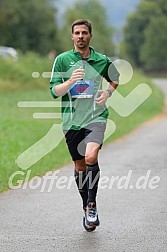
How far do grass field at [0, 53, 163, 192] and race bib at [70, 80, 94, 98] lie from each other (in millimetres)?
3185

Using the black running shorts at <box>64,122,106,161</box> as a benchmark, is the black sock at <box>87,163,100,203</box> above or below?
below

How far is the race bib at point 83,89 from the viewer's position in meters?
7.35

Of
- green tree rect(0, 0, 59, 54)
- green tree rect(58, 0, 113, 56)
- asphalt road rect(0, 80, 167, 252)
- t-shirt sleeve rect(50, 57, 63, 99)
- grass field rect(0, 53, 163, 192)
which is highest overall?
t-shirt sleeve rect(50, 57, 63, 99)

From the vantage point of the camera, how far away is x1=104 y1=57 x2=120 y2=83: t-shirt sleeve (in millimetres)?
7535

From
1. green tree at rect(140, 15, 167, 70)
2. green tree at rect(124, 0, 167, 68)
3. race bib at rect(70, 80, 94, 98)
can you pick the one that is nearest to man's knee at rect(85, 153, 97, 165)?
race bib at rect(70, 80, 94, 98)

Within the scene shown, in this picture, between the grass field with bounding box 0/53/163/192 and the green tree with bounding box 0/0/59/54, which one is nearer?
the grass field with bounding box 0/53/163/192

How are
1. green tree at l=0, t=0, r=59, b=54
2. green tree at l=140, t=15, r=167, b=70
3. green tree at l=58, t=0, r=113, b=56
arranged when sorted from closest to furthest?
green tree at l=0, t=0, r=59, b=54, green tree at l=140, t=15, r=167, b=70, green tree at l=58, t=0, r=113, b=56

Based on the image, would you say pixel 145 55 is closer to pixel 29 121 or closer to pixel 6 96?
pixel 6 96

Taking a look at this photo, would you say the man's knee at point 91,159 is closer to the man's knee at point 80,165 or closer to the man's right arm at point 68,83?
the man's knee at point 80,165

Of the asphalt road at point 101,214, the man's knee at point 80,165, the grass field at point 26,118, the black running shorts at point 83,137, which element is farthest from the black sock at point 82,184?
the grass field at point 26,118

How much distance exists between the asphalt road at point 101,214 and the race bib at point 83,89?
133cm

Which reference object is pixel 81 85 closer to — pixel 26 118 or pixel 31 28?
pixel 26 118

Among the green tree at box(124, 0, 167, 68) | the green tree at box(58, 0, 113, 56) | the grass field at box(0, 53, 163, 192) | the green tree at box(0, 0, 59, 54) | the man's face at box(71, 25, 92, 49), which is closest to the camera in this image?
the man's face at box(71, 25, 92, 49)

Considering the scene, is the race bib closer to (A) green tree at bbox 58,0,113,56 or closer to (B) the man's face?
(B) the man's face
